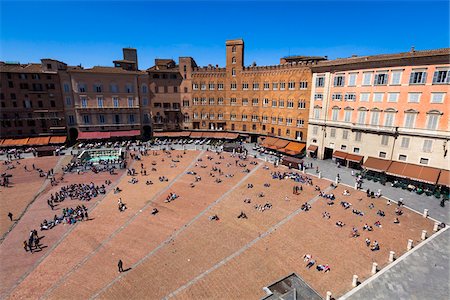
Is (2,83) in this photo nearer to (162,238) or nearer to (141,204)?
(141,204)

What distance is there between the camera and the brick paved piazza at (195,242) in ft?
74.3

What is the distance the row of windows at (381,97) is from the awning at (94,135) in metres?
52.9

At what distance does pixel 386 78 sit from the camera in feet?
139

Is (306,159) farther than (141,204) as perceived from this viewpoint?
Yes

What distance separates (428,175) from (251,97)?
4142cm

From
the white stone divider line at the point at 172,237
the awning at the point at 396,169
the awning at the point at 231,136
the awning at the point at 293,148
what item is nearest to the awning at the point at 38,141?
the awning at the point at 231,136

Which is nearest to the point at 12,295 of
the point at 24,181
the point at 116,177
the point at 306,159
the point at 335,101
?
the point at 116,177

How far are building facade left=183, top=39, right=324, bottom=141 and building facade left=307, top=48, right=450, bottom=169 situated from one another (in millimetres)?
4123

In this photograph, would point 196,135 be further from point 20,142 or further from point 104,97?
point 20,142

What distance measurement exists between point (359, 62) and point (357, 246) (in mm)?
33042

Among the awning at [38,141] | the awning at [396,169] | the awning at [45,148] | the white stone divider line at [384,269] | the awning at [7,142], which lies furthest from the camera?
the awning at [38,141]

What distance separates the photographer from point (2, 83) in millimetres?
59844

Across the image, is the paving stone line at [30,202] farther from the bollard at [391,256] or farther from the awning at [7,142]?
the bollard at [391,256]

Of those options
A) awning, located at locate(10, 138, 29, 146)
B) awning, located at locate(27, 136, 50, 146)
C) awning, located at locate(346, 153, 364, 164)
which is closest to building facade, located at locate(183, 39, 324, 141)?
awning, located at locate(346, 153, 364, 164)
